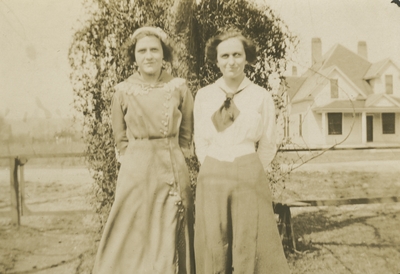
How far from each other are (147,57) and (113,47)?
46.0 inches

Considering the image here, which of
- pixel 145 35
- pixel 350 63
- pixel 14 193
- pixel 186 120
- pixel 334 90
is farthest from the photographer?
pixel 14 193

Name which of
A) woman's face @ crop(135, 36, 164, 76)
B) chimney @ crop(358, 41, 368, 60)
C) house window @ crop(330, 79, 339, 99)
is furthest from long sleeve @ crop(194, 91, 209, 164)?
chimney @ crop(358, 41, 368, 60)

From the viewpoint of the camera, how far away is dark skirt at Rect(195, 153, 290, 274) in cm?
255

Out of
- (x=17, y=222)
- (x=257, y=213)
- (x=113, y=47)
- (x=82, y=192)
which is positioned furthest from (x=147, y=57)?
(x=17, y=222)

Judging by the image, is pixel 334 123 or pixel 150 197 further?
pixel 334 123

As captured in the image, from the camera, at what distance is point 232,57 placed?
2705mm

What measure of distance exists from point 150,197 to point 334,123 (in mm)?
2961

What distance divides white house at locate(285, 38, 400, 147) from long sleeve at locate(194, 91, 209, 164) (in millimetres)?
1830

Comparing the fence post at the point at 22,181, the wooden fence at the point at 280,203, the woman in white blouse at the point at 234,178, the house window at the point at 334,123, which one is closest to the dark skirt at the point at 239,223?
the woman in white blouse at the point at 234,178

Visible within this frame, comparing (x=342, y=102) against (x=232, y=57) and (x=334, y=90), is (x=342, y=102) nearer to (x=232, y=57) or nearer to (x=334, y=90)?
(x=334, y=90)

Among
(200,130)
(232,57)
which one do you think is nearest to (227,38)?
(232,57)

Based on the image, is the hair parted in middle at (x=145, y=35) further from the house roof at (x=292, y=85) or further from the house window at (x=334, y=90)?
the house window at (x=334, y=90)

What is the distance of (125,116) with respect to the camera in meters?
2.92

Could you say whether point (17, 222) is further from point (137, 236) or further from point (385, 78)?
point (385, 78)
